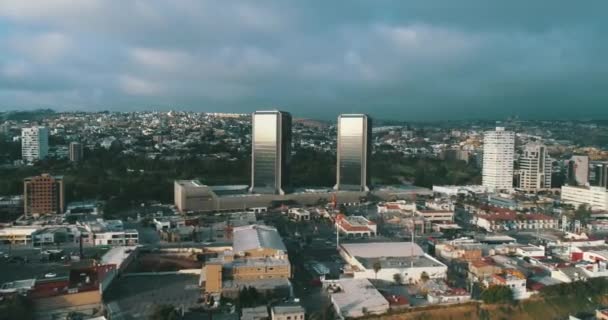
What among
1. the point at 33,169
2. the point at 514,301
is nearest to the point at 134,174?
the point at 33,169

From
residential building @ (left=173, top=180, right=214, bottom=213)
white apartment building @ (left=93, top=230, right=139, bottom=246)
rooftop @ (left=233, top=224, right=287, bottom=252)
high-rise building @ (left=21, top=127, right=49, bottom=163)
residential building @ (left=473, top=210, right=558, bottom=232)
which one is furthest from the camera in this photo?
high-rise building @ (left=21, top=127, right=49, bottom=163)

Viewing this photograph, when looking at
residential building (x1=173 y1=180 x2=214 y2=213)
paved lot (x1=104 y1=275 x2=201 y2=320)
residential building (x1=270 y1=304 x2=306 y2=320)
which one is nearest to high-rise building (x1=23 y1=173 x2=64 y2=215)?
residential building (x1=173 y1=180 x2=214 y2=213)

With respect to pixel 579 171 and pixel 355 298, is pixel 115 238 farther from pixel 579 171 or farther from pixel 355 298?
pixel 579 171

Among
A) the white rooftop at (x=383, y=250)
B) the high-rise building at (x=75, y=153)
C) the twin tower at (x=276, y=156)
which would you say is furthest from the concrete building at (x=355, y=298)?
the high-rise building at (x=75, y=153)

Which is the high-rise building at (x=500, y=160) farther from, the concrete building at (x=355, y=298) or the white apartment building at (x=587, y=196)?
the concrete building at (x=355, y=298)

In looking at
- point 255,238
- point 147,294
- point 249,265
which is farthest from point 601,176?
point 147,294

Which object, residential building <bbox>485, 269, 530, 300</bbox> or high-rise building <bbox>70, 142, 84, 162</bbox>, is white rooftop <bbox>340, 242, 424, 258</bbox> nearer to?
residential building <bbox>485, 269, 530, 300</bbox>

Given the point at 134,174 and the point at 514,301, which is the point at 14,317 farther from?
the point at 134,174
